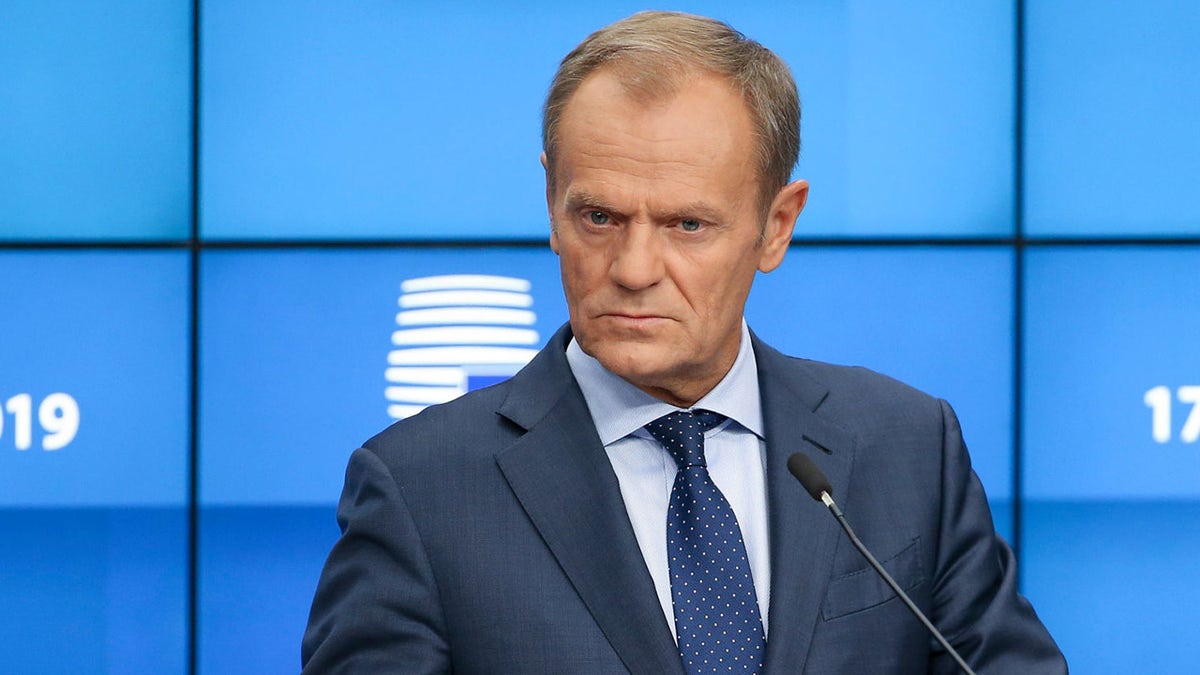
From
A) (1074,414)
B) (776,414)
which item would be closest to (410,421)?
(776,414)

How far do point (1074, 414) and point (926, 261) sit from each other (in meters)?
0.48

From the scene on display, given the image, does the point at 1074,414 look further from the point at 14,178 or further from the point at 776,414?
the point at 14,178

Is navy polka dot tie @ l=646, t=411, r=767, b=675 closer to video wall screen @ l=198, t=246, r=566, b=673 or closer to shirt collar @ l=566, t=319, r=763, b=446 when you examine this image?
shirt collar @ l=566, t=319, r=763, b=446

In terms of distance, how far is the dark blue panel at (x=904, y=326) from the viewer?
10.4 ft

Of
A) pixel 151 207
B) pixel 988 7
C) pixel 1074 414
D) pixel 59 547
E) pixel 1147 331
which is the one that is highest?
pixel 988 7

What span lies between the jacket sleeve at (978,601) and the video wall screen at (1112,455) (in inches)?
64.0

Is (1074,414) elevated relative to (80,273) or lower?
lower

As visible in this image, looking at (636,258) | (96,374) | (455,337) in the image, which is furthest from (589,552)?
(96,374)

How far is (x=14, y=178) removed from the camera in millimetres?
3148

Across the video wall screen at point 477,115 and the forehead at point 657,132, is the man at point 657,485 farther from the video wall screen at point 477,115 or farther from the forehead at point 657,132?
the video wall screen at point 477,115

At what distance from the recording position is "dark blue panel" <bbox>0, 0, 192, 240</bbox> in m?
3.15

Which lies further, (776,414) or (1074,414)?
(1074,414)

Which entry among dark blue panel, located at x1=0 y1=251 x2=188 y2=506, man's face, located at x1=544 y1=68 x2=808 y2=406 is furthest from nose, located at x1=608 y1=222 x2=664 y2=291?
dark blue panel, located at x1=0 y1=251 x2=188 y2=506

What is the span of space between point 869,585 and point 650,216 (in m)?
0.47
